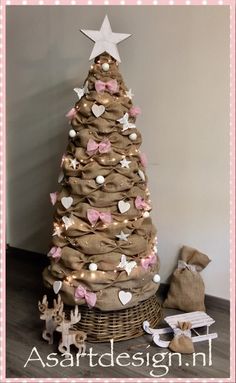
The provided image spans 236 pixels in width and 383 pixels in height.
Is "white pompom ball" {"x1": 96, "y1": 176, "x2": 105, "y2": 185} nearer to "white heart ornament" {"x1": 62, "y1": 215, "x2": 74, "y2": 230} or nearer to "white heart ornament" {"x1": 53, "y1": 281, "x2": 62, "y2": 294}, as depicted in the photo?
"white heart ornament" {"x1": 62, "y1": 215, "x2": 74, "y2": 230}

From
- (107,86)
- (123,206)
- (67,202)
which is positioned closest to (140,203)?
(123,206)

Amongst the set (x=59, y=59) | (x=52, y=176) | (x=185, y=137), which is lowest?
(x=52, y=176)

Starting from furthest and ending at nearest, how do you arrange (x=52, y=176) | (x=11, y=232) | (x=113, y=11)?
1. (x=11, y=232)
2. (x=52, y=176)
3. (x=113, y=11)

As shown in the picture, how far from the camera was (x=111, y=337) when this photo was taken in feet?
6.67

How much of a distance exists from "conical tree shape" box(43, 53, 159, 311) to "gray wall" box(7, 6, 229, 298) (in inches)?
18.8

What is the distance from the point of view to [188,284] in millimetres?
2371

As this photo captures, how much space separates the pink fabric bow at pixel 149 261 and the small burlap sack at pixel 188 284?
0.34 metres

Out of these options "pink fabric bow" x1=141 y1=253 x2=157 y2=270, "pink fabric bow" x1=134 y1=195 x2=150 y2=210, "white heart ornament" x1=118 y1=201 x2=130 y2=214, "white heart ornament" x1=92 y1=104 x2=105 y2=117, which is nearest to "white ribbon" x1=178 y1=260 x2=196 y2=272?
"pink fabric bow" x1=141 y1=253 x2=157 y2=270

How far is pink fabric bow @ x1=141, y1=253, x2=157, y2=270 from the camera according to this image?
2.04 metres

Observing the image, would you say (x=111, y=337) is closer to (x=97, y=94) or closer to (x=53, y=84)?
(x=97, y=94)

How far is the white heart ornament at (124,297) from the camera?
6.45 ft

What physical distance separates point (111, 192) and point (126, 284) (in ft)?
1.36

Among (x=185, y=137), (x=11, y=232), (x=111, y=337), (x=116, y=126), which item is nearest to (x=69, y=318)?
(x=111, y=337)

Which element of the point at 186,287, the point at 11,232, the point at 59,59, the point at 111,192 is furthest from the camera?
the point at 11,232
